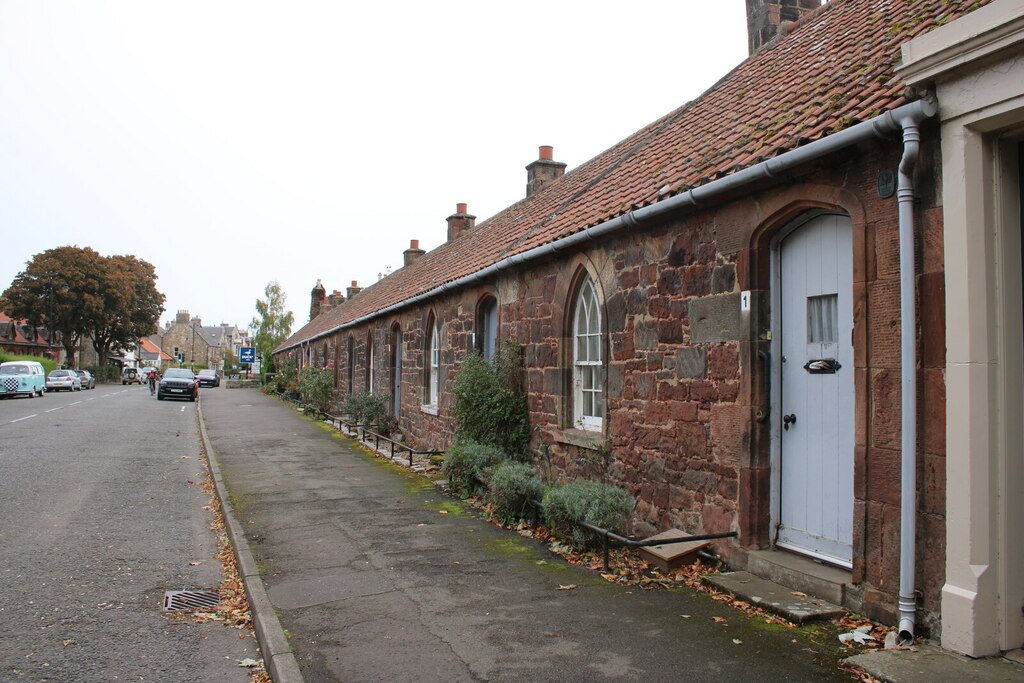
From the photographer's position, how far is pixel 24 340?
2470 inches

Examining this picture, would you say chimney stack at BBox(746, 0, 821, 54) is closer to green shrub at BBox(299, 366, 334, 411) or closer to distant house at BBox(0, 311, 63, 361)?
green shrub at BBox(299, 366, 334, 411)

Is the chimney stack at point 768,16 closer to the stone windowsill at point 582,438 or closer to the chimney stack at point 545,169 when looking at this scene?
the stone windowsill at point 582,438

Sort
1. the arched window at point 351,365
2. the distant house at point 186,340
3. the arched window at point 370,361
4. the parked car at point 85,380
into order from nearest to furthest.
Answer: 1. the arched window at point 370,361
2. the arched window at point 351,365
3. the parked car at point 85,380
4. the distant house at point 186,340

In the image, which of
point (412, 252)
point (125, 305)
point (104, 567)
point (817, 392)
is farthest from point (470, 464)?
point (125, 305)

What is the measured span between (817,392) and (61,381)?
46.9 metres

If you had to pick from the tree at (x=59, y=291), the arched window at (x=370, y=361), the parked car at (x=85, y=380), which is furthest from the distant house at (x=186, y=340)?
the arched window at (x=370, y=361)

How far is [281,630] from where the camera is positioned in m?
4.80

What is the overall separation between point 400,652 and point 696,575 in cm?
260

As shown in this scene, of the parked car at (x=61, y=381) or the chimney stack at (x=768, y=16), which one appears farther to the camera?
the parked car at (x=61, y=381)

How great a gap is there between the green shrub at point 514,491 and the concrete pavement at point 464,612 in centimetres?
28

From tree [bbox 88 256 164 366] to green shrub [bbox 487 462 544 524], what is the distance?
55215 mm

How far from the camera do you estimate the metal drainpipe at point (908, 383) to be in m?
4.25

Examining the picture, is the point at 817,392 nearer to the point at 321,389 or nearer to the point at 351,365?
the point at 351,365

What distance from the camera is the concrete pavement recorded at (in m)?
4.20
